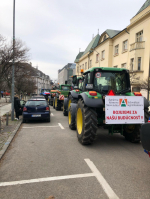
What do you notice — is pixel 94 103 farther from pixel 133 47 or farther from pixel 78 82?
pixel 133 47

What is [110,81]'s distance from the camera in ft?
18.6

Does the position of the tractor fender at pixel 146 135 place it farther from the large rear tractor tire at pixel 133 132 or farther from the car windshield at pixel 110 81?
the car windshield at pixel 110 81

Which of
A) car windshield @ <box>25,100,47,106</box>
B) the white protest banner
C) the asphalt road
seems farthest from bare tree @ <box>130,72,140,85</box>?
the asphalt road

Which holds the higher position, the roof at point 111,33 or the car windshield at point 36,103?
the roof at point 111,33

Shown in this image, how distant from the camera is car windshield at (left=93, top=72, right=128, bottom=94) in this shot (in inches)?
221

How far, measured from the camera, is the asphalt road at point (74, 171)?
2.84m

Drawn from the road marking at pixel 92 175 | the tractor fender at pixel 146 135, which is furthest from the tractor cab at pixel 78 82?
the tractor fender at pixel 146 135

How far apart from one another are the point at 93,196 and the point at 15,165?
211cm

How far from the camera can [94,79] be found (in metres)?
5.62

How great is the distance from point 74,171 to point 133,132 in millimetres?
2810

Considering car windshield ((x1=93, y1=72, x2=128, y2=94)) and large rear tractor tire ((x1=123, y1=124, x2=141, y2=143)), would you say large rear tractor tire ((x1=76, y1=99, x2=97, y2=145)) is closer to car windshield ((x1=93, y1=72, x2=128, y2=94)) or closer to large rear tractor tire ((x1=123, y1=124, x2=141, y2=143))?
car windshield ((x1=93, y1=72, x2=128, y2=94))

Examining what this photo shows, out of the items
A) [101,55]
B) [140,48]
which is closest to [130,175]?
[140,48]

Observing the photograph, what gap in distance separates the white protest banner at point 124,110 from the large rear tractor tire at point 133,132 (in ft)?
1.47

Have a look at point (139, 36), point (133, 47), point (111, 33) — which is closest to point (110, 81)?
point (133, 47)
